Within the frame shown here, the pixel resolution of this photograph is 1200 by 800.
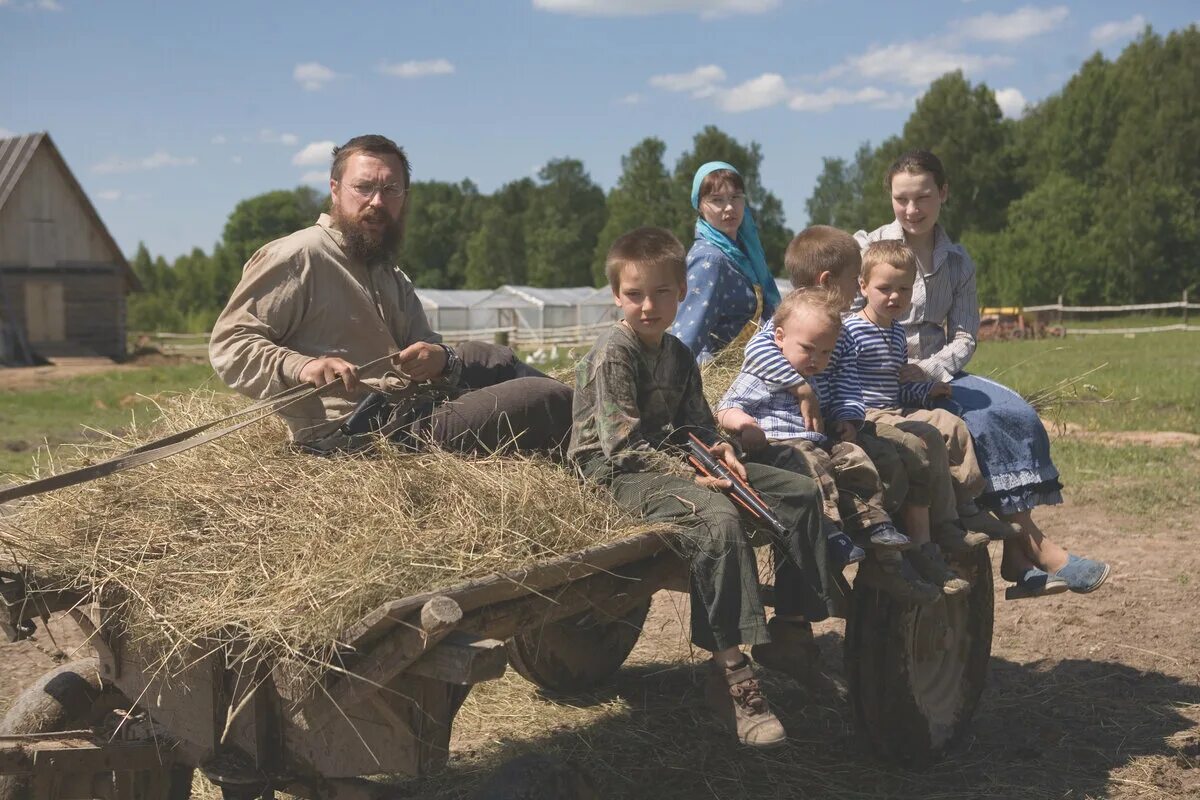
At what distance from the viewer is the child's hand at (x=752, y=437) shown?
4.20m

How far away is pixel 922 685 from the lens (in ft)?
15.9

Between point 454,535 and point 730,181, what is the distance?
10.00 feet

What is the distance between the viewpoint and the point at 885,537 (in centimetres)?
412

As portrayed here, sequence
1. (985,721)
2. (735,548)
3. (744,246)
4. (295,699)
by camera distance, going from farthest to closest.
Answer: (744,246)
(985,721)
(735,548)
(295,699)

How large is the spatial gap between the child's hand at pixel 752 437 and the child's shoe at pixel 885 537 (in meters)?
0.47

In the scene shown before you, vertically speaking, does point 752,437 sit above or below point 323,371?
below

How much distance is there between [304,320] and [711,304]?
6.40 ft

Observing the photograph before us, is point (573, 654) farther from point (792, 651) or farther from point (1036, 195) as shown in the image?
point (1036, 195)

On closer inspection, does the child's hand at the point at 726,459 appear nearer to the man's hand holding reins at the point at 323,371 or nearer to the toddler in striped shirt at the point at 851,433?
the toddler in striped shirt at the point at 851,433

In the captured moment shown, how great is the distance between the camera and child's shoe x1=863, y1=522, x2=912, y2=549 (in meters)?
4.11

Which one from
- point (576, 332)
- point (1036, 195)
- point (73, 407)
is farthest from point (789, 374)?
point (1036, 195)

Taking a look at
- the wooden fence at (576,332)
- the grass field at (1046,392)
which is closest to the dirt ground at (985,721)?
the grass field at (1046,392)

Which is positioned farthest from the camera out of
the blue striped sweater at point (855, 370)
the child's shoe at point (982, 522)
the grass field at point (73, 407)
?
the grass field at point (73, 407)

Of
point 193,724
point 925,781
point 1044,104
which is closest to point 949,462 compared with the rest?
point 925,781
